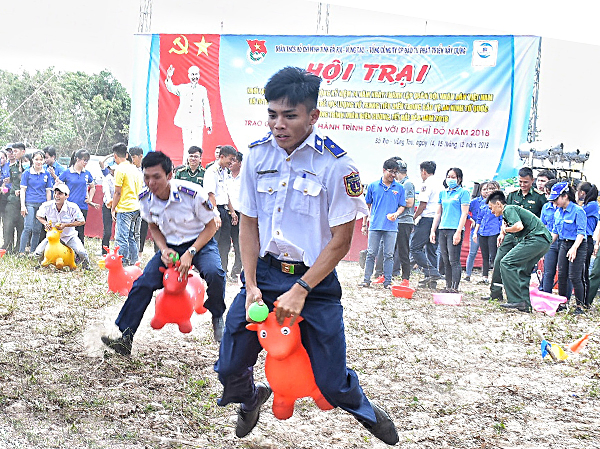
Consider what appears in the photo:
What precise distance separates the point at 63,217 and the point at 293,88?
770cm

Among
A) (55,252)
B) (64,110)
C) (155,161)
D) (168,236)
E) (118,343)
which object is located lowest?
(118,343)

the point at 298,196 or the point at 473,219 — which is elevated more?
the point at 298,196

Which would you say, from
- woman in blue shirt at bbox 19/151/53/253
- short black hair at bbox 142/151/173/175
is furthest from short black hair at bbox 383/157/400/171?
woman in blue shirt at bbox 19/151/53/253

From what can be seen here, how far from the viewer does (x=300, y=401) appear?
4.39m

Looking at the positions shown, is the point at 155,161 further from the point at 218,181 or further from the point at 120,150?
the point at 120,150

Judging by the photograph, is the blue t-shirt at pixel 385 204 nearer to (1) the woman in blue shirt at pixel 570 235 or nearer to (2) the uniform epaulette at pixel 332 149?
(1) the woman in blue shirt at pixel 570 235

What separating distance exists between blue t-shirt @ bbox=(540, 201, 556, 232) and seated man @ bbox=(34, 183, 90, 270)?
6640 mm

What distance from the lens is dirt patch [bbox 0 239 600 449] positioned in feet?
12.1

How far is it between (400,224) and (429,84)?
3.46m

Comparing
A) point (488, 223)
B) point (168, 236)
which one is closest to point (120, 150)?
point (168, 236)

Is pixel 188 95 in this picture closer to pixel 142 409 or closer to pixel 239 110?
pixel 239 110

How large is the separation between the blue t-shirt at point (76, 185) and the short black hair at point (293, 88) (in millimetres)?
8443

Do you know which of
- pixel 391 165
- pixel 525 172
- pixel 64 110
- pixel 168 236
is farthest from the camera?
pixel 64 110

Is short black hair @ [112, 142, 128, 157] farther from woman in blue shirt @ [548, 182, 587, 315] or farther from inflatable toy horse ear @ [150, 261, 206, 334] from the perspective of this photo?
woman in blue shirt @ [548, 182, 587, 315]
